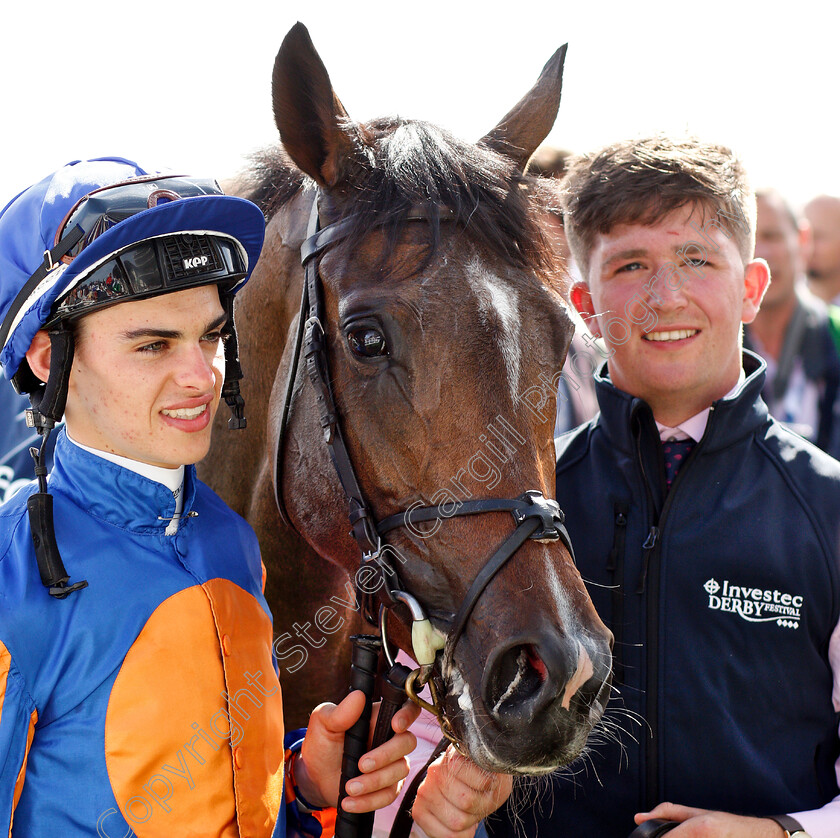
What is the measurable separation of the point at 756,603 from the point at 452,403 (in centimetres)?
111

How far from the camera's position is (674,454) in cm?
250

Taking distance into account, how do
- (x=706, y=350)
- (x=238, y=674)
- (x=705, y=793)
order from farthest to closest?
(x=706, y=350), (x=705, y=793), (x=238, y=674)

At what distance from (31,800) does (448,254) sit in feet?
4.92

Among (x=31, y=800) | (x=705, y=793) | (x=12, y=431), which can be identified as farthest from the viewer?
(x=12, y=431)

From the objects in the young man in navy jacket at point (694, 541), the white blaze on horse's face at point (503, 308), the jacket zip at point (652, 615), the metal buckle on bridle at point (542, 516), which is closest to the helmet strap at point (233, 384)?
the white blaze on horse's face at point (503, 308)

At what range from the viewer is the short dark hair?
2.56 m

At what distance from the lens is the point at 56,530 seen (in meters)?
1.66

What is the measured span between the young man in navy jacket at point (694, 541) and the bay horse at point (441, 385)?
449 millimetres

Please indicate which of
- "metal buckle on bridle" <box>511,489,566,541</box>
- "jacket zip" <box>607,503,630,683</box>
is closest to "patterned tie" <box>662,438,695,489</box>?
"jacket zip" <box>607,503,630,683</box>

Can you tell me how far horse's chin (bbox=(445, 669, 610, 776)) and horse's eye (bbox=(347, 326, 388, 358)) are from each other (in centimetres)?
81

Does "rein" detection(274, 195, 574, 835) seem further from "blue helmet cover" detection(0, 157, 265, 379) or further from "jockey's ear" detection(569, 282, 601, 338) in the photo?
"jockey's ear" detection(569, 282, 601, 338)

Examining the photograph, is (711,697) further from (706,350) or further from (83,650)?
(83,650)

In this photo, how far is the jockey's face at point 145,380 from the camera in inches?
68.4

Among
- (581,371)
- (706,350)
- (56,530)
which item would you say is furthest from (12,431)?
(581,371)
